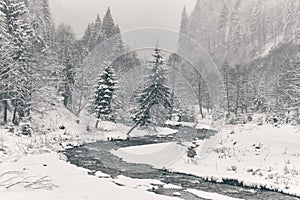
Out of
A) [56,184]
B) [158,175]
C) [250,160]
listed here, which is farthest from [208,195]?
[250,160]

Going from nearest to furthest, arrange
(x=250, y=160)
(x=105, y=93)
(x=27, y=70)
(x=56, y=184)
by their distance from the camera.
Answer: (x=56, y=184), (x=250, y=160), (x=27, y=70), (x=105, y=93)

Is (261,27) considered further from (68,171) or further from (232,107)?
(68,171)

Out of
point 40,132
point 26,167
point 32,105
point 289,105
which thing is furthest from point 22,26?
point 289,105

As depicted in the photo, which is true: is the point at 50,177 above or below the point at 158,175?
above

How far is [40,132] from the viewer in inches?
1308

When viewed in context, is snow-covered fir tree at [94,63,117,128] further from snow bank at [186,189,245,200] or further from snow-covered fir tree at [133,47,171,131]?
snow bank at [186,189,245,200]

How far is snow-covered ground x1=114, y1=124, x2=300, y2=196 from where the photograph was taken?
1730 cm

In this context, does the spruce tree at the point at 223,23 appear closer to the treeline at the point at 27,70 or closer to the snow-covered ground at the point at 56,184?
the treeline at the point at 27,70

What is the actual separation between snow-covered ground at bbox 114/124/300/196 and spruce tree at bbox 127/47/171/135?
14125 mm

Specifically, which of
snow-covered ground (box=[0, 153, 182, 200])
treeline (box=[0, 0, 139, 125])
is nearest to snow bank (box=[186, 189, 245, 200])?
snow-covered ground (box=[0, 153, 182, 200])

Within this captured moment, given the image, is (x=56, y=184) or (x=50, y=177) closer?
(x=56, y=184)

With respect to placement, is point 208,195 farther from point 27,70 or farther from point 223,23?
point 223,23

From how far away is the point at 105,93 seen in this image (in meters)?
41.8

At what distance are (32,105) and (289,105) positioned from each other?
A: 34.3 m
